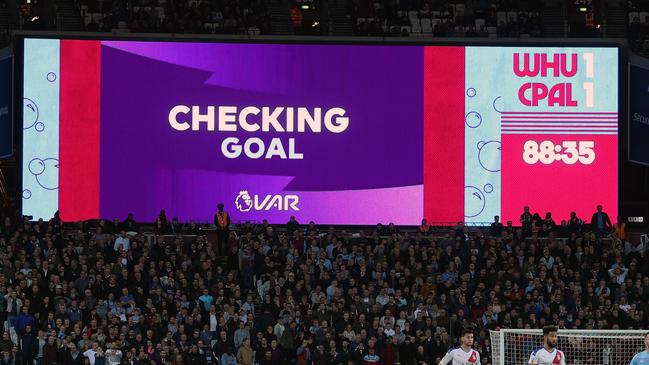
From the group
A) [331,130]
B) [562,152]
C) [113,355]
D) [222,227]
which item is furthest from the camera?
[562,152]

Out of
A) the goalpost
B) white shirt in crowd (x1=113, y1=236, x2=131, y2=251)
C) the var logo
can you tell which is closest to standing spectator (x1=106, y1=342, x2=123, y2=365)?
white shirt in crowd (x1=113, y1=236, x2=131, y2=251)

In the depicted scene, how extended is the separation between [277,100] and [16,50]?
808 cm

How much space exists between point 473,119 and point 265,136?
644 centimetres

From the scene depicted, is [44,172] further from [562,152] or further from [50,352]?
[562,152]

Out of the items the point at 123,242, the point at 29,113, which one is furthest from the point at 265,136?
the point at 29,113

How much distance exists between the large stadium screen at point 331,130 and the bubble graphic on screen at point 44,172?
1.11 feet

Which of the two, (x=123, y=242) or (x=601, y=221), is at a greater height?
(x=601, y=221)

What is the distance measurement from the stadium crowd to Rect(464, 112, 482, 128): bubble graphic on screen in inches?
163

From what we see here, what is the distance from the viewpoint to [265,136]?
163 feet

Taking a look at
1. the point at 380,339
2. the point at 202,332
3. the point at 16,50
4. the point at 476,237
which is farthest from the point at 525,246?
the point at 16,50

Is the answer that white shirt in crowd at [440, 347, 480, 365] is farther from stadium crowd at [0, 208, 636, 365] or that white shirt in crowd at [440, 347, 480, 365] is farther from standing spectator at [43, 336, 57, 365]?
standing spectator at [43, 336, 57, 365]

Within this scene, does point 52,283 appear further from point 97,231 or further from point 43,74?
point 43,74

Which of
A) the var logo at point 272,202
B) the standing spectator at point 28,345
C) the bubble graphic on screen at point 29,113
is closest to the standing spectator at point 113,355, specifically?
the standing spectator at point 28,345

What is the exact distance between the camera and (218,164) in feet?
162
